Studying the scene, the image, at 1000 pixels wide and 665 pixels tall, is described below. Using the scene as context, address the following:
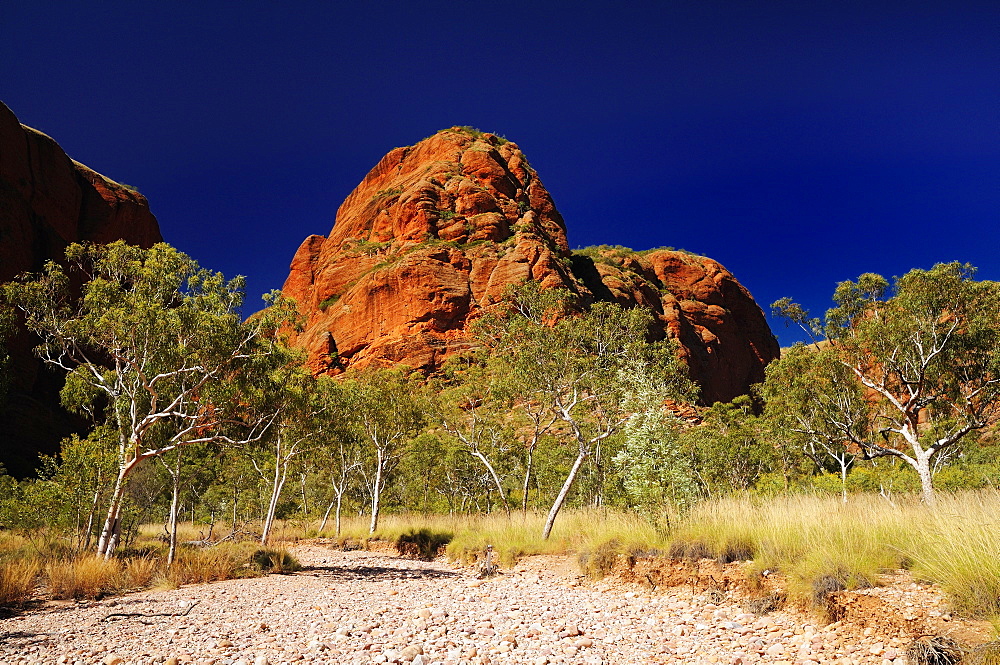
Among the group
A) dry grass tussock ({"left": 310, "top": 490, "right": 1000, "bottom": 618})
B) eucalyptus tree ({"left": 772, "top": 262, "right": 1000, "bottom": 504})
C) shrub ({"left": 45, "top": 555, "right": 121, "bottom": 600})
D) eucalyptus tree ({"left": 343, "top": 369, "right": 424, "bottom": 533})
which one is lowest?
shrub ({"left": 45, "top": 555, "right": 121, "bottom": 600})

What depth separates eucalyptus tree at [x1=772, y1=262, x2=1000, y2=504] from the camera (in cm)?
2030

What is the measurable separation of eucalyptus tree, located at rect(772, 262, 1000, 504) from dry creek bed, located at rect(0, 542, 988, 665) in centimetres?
1592

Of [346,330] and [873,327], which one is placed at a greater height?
[346,330]

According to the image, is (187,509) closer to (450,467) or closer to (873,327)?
(450,467)

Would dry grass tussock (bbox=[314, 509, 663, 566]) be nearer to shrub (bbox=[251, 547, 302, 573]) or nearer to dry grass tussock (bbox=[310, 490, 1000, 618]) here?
dry grass tussock (bbox=[310, 490, 1000, 618])

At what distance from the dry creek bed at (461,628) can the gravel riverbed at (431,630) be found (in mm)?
26

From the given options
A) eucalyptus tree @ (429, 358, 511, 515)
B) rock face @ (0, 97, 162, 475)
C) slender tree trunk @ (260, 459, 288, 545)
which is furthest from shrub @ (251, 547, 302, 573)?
rock face @ (0, 97, 162, 475)

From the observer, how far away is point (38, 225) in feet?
179

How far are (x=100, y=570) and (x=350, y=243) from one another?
8542 cm

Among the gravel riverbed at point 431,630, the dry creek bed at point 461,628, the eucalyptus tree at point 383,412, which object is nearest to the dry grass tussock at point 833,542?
the dry creek bed at point 461,628

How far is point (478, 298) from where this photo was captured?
71750mm

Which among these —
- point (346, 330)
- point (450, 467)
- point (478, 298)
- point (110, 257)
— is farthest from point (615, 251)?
point (110, 257)

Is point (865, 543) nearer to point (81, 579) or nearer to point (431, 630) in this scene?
point (431, 630)

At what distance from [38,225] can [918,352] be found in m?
77.3
